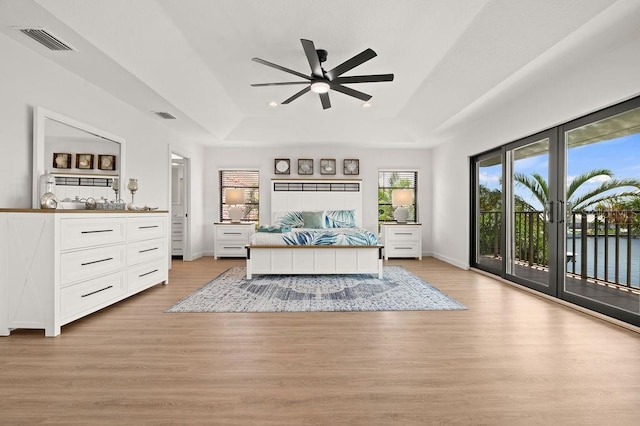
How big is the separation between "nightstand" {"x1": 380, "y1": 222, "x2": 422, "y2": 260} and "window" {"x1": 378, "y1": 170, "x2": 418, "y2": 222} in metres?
0.64

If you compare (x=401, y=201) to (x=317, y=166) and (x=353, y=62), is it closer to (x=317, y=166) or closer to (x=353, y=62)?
(x=317, y=166)

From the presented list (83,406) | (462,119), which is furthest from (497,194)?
(83,406)

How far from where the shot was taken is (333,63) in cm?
381

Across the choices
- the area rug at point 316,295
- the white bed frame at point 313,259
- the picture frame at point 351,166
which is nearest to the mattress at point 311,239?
the white bed frame at point 313,259

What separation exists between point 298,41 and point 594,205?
3.52 metres

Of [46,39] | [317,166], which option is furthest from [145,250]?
[317,166]

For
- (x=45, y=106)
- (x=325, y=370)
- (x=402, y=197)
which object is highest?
(x=45, y=106)

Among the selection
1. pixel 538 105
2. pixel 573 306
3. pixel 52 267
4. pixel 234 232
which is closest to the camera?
pixel 52 267

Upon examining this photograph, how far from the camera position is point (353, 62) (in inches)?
117

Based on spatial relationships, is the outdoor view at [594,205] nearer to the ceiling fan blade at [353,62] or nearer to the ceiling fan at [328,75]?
the ceiling fan at [328,75]

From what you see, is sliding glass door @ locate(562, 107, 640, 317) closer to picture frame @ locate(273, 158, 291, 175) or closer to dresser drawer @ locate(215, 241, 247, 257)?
picture frame @ locate(273, 158, 291, 175)

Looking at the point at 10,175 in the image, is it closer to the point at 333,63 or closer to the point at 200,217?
the point at 333,63

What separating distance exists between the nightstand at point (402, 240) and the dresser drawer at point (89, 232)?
4.86 m

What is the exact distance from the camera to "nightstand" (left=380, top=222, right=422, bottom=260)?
6.69 metres
